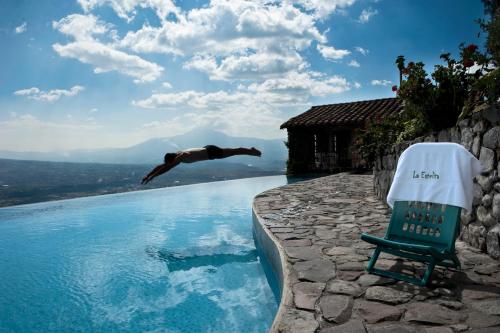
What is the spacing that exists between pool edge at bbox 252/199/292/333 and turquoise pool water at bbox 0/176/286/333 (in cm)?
32

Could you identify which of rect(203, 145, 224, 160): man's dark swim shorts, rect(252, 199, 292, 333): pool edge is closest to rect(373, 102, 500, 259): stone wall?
rect(252, 199, 292, 333): pool edge

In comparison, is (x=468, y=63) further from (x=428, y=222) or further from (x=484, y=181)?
(x=428, y=222)

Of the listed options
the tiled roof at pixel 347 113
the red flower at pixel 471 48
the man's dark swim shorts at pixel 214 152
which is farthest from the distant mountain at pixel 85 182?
the red flower at pixel 471 48

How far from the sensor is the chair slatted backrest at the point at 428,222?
3279 mm

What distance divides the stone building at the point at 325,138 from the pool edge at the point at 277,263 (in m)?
11.0

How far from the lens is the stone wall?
3617 mm

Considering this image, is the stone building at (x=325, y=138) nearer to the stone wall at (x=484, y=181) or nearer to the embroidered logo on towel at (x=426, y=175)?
the stone wall at (x=484, y=181)

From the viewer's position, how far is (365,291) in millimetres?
3074

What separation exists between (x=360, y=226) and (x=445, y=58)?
301cm

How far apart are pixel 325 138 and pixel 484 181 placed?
563 inches

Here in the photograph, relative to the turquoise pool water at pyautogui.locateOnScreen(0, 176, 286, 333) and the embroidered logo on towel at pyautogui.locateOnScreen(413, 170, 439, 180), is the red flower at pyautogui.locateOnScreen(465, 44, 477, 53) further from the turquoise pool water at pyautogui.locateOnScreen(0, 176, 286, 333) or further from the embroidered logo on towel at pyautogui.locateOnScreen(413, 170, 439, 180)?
the turquoise pool water at pyautogui.locateOnScreen(0, 176, 286, 333)

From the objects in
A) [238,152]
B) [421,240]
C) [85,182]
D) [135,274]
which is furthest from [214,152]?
[85,182]

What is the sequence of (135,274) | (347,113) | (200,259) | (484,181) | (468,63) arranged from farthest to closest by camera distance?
(347,113) → (200,259) → (135,274) → (468,63) → (484,181)

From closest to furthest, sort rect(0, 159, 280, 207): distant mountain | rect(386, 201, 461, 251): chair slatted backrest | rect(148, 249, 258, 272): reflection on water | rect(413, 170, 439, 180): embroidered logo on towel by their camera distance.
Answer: rect(386, 201, 461, 251): chair slatted backrest, rect(413, 170, 439, 180): embroidered logo on towel, rect(148, 249, 258, 272): reflection on water, rect(0, 159, 280, 207): distant mountain
